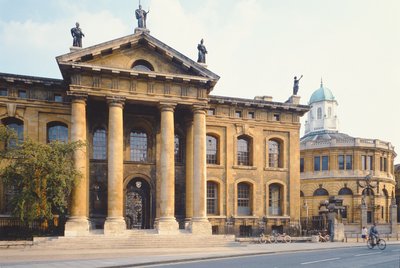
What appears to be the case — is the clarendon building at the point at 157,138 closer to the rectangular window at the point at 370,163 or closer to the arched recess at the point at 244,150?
the arched recess at the point at 244,150

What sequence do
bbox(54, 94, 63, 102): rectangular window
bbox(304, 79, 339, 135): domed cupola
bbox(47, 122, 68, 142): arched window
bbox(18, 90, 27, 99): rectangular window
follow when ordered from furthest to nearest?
bbox(304, 79, 339, 135): domed cupola
bbox(47, 122, 68, 142): arched window
bbox(54, 94, 63, 102): rectangular window
bbox(18, 90, 27, 99): rectangular window

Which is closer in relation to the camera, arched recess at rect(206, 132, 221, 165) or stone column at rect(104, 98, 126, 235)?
stone column at rect(104, 98, 126, 235)

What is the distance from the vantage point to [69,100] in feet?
121

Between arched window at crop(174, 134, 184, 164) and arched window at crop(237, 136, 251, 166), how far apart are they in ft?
18.5

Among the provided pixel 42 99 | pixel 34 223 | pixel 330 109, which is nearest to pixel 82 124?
pixel 42 99

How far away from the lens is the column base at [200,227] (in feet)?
113

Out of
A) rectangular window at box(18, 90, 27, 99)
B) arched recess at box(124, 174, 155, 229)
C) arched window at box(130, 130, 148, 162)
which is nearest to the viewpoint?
rectangular window at box(18, 90, 27, 99)

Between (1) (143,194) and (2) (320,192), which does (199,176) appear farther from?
(2) (320,192)

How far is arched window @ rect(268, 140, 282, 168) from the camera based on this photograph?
4412cm

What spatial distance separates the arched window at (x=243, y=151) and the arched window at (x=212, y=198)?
326cm

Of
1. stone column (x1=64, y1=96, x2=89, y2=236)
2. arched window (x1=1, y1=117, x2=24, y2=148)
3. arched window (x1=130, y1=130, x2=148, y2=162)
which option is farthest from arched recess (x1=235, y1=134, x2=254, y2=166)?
arched window (x1=1, y1=117, x2=24, y2=148)

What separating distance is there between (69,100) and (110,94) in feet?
15.1

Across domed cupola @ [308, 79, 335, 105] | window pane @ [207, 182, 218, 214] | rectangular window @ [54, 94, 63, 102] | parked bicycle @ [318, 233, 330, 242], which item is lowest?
parked bicycle @ [318, 233, 330, 242]

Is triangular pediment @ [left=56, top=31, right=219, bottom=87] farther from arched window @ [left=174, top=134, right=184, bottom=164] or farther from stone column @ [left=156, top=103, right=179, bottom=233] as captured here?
arched window @ [left=174, top=134, right=184, bottom=164]
